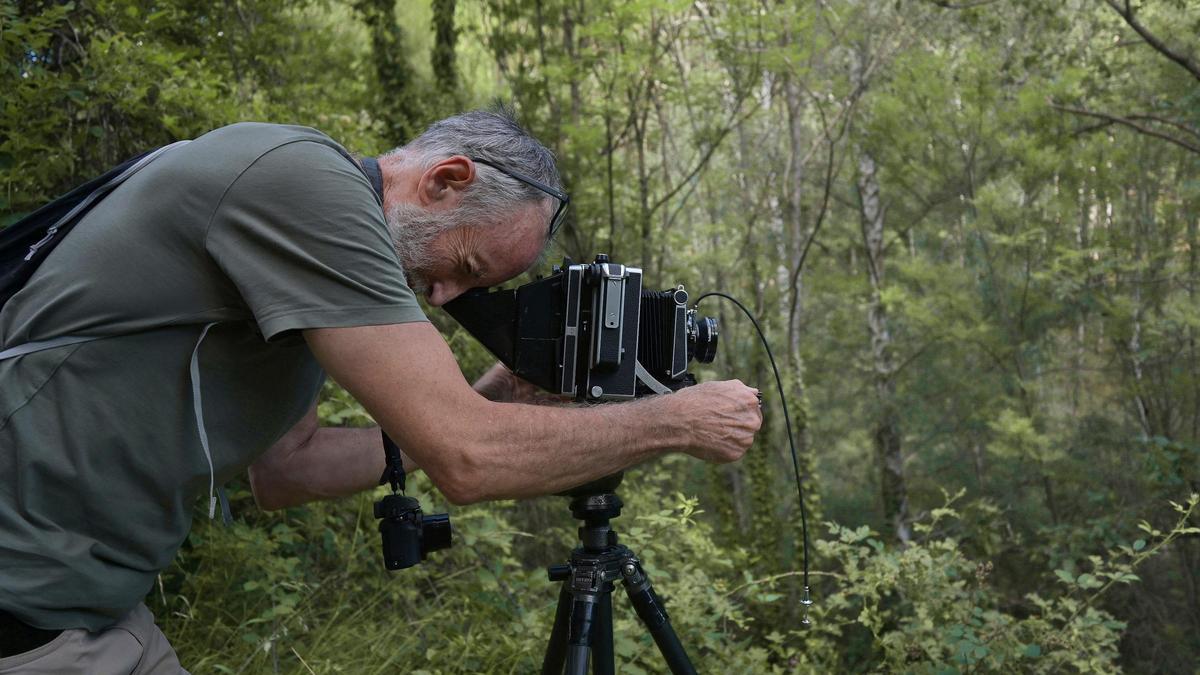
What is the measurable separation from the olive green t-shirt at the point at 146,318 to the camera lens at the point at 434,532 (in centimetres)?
54

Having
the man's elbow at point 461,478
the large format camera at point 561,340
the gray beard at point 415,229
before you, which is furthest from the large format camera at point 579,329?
the man's elbow at point 461,478

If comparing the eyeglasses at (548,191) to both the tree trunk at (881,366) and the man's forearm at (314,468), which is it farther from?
the tree trunk at (881,366)

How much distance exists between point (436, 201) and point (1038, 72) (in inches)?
335

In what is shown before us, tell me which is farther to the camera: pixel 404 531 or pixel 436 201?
pixel 404 531

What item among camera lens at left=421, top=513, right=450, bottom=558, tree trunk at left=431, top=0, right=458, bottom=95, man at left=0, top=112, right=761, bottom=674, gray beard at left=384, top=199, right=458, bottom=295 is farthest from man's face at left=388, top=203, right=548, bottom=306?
tree trunk at left=431, top=0, right=458, bottom=95

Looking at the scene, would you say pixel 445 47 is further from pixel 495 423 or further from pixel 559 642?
pixel 495 423

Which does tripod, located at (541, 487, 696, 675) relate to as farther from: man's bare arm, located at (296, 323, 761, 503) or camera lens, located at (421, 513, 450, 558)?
man's bare arm, located at (296, 323, 761, 503)

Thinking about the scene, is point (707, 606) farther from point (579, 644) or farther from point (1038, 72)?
point (1038, 72)

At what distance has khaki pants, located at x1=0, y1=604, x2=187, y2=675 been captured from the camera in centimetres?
132

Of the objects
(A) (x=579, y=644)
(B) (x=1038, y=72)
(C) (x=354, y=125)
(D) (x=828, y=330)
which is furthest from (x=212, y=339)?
(D) (x=828, y=330)

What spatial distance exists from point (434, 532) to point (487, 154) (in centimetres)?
75

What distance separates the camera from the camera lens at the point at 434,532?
185cm

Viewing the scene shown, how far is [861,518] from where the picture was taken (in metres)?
12.3

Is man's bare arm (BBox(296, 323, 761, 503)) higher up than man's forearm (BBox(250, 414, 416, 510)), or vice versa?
man's bare arm (BBox(296, 323, 761, 503))
